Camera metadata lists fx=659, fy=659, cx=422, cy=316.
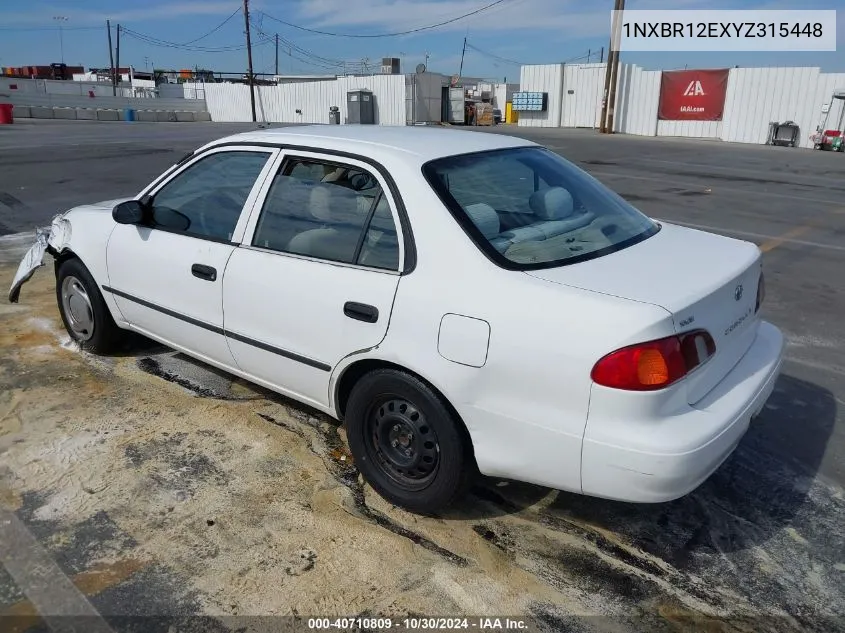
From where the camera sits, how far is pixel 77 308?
Result: 4.64 metres

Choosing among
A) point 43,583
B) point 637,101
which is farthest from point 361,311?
point 637,101

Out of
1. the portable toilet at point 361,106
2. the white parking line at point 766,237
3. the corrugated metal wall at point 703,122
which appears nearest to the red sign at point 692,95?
the corrugated metal wall at point 703,122

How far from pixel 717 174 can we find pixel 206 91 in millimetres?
41754

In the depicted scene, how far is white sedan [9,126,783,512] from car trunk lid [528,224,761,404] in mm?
12

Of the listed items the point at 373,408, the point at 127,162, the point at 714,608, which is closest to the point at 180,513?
the point at 373,408

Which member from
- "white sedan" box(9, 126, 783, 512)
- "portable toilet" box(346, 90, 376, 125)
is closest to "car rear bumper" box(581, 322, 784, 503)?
"white sedan" box(9, 126, 783, 512)

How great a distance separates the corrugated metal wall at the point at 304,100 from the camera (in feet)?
116

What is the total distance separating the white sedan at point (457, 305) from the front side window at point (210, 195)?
13 mm

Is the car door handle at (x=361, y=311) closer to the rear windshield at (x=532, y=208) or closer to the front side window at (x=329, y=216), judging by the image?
the front side window at (x=329, y=216)

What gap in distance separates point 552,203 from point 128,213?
2421mm

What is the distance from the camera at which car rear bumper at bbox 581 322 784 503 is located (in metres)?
2.28

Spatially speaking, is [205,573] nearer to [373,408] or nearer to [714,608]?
[373,408]

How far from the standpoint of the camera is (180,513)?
2.93 metres

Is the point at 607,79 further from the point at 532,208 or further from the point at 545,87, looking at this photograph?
the point at 532,208
